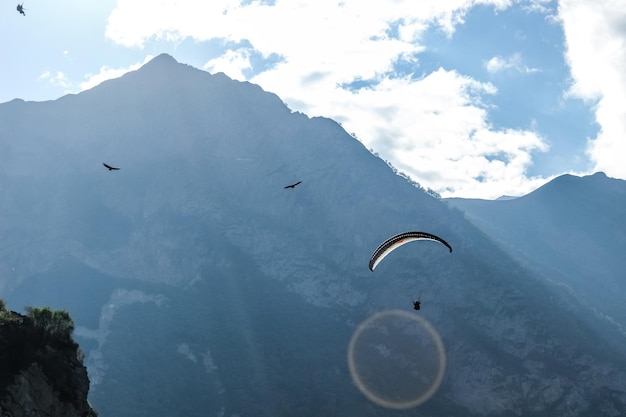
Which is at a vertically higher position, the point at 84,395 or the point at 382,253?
the point at 382,253

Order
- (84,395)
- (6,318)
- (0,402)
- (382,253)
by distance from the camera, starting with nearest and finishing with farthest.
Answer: (0,402) < (382,253) < (6,318) < (84,395)

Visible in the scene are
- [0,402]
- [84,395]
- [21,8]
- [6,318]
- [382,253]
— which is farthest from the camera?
[21,8]

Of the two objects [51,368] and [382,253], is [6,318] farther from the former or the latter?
[382,253]

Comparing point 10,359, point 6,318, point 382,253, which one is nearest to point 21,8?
point 6,318

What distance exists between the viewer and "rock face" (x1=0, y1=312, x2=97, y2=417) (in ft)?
182

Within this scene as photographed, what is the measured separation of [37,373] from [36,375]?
0.46 metres

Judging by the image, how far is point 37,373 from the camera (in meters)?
60.2

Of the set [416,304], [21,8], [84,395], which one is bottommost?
[84,395]

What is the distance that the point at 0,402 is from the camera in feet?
173

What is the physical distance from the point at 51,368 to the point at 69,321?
36.5ft

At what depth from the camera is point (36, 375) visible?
59.8 meters

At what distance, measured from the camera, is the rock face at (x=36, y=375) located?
55.5 m

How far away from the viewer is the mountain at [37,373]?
5556cm

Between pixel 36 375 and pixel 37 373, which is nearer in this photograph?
pixel 36 375
